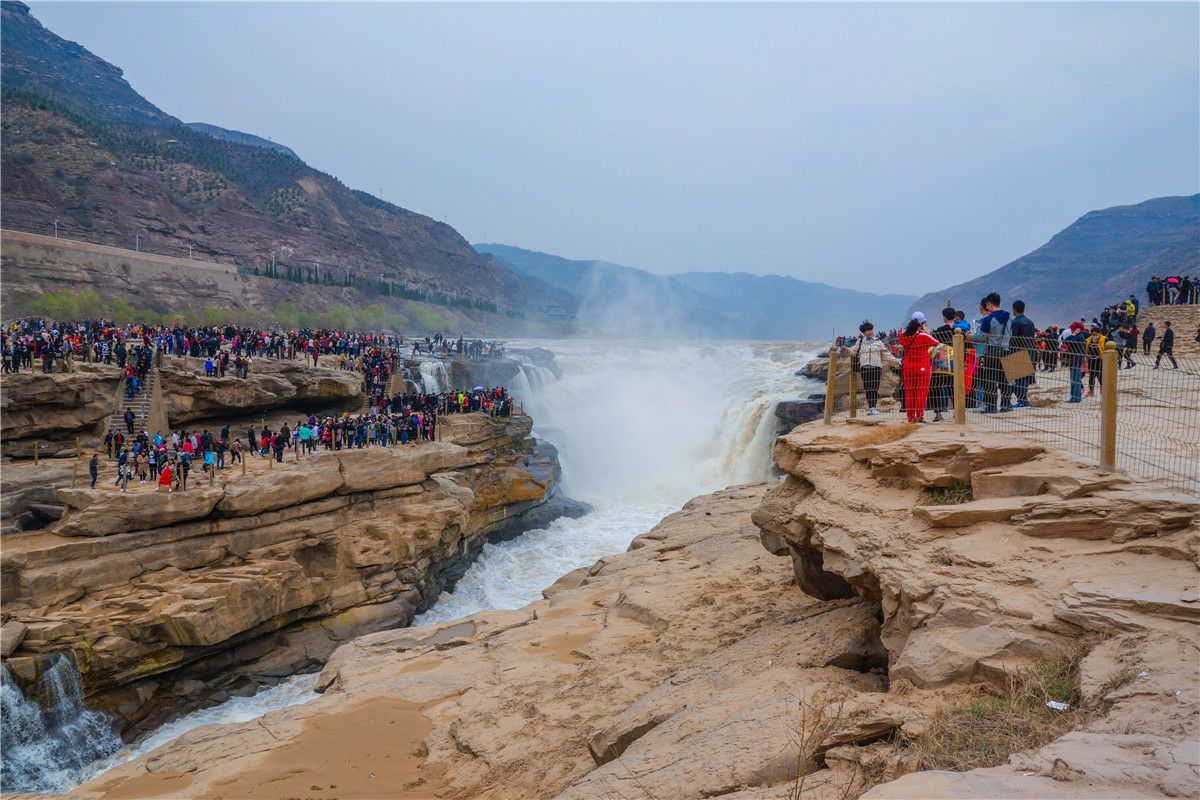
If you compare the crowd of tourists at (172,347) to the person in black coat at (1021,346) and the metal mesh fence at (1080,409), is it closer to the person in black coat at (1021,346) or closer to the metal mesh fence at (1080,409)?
the metal mesh fence at (1080,409)

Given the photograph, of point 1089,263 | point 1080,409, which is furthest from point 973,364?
point 1089,263

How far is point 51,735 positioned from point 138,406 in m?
10.2

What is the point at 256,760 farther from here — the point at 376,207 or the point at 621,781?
the point at 376,207

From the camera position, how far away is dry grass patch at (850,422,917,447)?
7.66 metres

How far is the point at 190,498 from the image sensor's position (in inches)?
575

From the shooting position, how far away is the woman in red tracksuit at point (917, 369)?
8.22m

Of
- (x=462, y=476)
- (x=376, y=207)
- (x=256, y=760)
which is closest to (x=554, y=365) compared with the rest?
(x=462, y=476)

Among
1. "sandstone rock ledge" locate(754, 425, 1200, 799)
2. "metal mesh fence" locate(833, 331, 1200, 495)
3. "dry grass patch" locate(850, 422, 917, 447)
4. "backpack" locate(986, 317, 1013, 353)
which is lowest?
"sandstone rock ledge" locate(754, 425, 1200, 799)

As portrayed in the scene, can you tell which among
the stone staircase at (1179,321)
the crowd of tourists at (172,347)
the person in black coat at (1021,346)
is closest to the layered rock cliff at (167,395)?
the crowd of tourists at (172,347)

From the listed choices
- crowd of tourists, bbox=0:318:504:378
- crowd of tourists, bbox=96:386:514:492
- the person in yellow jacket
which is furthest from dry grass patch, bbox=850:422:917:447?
crowd of tourists, bbox=0:318:504:378

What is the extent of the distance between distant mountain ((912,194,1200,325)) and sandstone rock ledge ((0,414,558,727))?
78.3 m

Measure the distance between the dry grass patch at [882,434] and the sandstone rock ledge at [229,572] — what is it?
12.6 m

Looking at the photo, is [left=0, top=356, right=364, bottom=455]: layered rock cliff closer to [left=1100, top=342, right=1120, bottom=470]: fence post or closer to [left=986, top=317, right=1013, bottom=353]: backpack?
[left=986, top=317, right=1013, bottom=353]: backpack

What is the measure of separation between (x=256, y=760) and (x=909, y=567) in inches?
254
